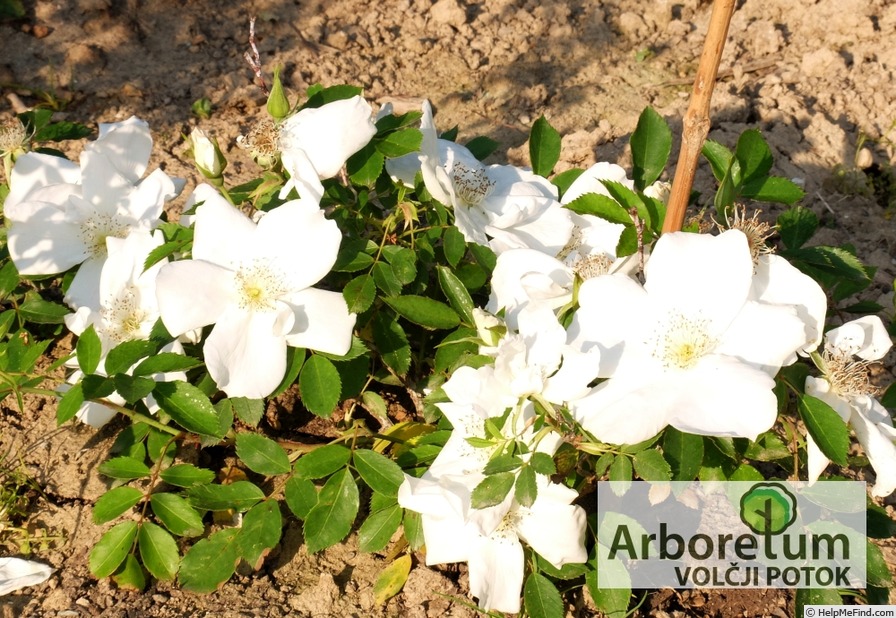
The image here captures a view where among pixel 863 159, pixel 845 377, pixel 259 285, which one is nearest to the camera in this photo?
pixel 845 377

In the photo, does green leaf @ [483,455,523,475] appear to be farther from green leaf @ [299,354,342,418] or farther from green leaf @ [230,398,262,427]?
green leaf @ [230,398,262,427]

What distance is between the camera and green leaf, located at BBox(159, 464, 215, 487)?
1874 millimetres

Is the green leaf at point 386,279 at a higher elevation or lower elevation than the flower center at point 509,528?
higher

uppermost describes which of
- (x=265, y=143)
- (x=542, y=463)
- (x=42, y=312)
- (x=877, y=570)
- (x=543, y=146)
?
(x=265, y=143)

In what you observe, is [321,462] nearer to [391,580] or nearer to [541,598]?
[391,580]

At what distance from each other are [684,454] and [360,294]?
0.71 m

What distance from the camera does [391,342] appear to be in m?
1.93

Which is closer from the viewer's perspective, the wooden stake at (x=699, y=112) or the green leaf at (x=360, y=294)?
the wooden stake at (x=699, y=112)

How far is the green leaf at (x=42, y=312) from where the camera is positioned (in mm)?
2053

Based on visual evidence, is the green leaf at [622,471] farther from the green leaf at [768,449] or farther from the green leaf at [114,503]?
the green leaf at [114,503]

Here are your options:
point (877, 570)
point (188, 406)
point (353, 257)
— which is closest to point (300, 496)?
point (188, 406)

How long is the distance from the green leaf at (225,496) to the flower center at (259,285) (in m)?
Result: 0.41

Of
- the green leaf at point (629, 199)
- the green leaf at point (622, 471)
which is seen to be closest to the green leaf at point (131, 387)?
the green leaf at point (622, 471)

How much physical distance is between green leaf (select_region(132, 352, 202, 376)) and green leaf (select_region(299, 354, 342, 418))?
222mm
